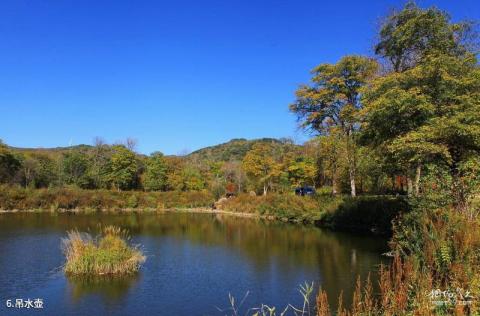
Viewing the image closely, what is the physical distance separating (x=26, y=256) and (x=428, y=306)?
19.2m

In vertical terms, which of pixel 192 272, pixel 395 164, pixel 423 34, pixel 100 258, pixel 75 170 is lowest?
pixel 192 272

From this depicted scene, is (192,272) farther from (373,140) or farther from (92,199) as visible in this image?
(92,199)

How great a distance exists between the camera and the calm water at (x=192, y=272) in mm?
12672

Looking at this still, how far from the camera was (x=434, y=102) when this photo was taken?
19.1 m

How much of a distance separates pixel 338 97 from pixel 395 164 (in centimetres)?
1290

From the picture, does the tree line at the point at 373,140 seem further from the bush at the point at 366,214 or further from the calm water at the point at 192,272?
the calm water at the point at 192,272

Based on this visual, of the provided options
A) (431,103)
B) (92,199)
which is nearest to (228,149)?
(92,199)

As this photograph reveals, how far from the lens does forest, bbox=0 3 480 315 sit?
7.48 m

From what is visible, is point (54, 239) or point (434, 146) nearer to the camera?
point (434, 146)

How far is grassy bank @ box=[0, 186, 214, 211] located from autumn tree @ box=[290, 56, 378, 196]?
2689cm

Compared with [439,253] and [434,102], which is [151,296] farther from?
[434,102]

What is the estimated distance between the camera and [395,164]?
22609 mm

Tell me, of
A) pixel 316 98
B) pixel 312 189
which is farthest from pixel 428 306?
pixel 312 189

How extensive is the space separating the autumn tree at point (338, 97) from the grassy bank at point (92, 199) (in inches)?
1059
